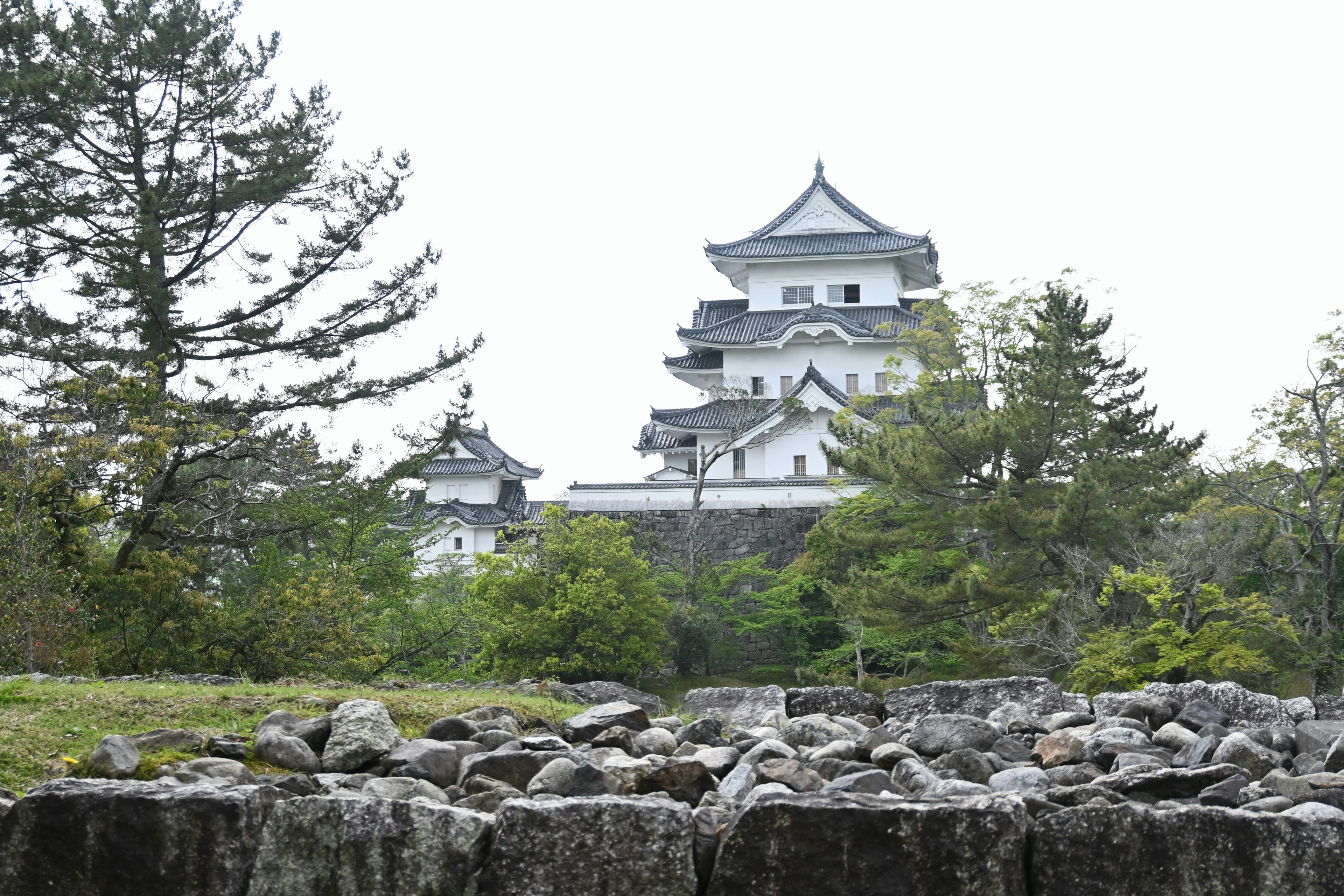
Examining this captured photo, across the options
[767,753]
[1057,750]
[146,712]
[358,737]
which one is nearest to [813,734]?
[767,753]

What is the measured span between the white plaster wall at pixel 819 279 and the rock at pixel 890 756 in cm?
3398

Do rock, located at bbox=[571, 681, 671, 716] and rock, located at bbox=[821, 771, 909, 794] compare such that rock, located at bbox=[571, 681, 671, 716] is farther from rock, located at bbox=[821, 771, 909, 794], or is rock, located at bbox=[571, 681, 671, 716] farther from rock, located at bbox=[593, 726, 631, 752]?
rock, located at bbox=[821, 771, 909, 794]

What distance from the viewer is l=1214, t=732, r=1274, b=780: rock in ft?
16.8

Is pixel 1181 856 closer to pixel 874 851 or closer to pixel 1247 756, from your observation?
pixel 874 851

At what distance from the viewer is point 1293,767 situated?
531cm

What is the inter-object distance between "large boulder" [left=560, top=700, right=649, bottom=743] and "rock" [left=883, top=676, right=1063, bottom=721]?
1.66 m

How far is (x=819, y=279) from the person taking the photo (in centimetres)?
3916

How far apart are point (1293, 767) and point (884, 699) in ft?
8.08

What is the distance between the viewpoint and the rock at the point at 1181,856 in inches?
139

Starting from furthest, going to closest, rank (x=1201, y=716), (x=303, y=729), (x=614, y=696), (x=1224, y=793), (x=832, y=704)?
(x=614, y=696) → (x=832, y=704) → (x=1201, y=716) → (x=303, y=729) → (x=1224, y=793)

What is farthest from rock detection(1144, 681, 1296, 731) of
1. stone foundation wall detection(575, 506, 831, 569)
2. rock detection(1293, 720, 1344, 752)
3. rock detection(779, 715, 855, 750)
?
stone foundation wall detection(575, 506, 831, 569)

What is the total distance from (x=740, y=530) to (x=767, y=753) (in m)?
23.6

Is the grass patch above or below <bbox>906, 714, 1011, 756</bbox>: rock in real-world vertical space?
above

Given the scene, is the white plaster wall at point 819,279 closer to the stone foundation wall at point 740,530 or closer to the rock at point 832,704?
the stone foundation wall at point 740,530
